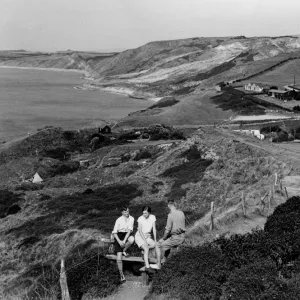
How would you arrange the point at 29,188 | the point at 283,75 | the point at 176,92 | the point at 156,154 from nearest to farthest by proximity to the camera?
the point at 29,188, the point at 156,154, the point at 283,75, the point at 176,92

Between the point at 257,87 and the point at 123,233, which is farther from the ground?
the point at 123,233

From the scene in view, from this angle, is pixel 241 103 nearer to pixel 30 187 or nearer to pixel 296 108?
pixel 296 108

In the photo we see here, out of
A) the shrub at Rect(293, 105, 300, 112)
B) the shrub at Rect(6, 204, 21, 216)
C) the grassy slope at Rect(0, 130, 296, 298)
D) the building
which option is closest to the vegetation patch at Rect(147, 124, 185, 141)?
the grassy slope at Rect(0, 130, 296, 298)

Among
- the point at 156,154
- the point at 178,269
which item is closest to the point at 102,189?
the point at 156,154

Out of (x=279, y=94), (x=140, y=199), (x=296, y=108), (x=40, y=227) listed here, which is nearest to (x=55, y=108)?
(x=279, y=94)

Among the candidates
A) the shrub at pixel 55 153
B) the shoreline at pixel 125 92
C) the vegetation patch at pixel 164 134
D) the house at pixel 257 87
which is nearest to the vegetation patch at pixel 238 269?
the shrub at pixel 55 153

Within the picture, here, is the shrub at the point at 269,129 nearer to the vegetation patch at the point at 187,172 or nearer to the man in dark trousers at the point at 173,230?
the vegetation patch at the point at 187,172

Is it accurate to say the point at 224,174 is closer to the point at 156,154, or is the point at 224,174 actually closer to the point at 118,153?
the point at 156,154
